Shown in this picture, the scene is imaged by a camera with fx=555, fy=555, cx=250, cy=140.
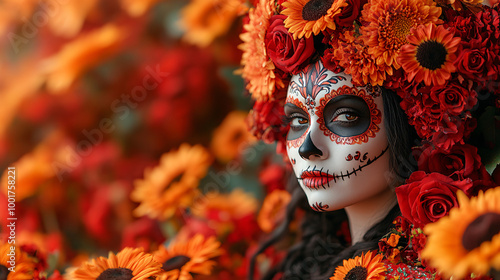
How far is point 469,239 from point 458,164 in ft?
1.37

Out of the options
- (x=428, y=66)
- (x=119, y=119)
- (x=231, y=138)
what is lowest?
(x=231, y=138)

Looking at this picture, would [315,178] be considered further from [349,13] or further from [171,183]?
[171,183]

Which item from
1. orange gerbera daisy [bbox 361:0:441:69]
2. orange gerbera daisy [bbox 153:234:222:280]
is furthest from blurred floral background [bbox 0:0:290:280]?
orange gerbera daisy [bbox 361:0:441:69]

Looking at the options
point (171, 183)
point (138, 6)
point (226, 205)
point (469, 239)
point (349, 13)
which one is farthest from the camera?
point (138, 6)

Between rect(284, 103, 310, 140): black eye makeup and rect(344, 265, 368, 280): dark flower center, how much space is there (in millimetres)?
398

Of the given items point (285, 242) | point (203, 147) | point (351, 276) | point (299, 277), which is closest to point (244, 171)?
point (203, 147)

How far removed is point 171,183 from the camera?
212 centimetres

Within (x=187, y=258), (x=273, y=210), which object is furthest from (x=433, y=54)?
(x=273, y=210)

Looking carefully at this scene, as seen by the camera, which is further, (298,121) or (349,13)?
(298,121)

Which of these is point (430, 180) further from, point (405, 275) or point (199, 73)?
point (199, 73)

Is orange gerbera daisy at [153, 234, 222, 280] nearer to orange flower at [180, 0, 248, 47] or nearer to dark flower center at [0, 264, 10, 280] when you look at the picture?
dark flower center at [0, 264, 10, 280]

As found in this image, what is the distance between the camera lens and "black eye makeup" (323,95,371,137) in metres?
1.46

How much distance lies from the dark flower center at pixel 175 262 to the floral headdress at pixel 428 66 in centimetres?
61

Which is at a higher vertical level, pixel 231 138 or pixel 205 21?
pixel 205 21
